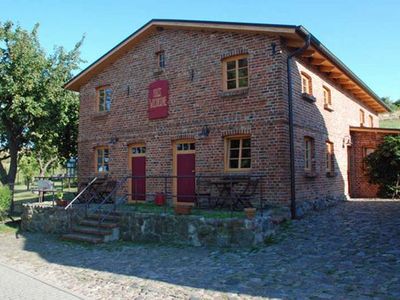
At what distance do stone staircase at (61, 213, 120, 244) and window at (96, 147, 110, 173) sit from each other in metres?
4.22

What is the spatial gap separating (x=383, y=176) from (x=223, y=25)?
968 cm

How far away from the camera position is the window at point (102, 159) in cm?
1661

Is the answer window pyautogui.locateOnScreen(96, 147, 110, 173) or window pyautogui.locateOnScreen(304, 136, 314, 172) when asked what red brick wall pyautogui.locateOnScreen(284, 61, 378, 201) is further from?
window pyautogui.locateOnScreen(96, 147, 110, 173)

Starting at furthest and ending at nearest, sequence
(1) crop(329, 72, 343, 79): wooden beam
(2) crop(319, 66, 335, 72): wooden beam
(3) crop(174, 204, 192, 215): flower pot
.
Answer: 1. (1) crop(329, 72, 343, 79): wooden beam
2. (2) crop(319, 66, 335, 72): wooden beam
3. (3) crop(174, 204, 192, 215): flower pot

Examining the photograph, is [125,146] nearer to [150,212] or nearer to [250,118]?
[150,212]

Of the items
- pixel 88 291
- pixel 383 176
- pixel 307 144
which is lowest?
pixel 88 291

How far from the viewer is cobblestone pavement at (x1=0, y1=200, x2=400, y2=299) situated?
20.7ft

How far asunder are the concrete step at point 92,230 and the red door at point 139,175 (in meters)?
3.15

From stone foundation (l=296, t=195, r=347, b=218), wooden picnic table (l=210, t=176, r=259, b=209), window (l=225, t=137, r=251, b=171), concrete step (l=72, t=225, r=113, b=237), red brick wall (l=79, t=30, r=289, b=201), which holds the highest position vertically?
red brick wall (l=79, t=30, r=289, b=201)

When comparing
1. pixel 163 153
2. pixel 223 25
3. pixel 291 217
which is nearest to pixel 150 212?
pixel 163 153

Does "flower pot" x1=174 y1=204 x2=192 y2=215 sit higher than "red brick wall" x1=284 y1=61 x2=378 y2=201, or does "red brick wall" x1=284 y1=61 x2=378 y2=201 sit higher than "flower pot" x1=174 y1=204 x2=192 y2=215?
"red brick wall" x1=284 y1=61 x2=378 y2=201

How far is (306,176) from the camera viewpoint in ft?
41.1

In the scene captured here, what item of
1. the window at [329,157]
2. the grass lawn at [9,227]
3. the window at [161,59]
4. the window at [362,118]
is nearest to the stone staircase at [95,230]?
the grass lawn at [9,227]

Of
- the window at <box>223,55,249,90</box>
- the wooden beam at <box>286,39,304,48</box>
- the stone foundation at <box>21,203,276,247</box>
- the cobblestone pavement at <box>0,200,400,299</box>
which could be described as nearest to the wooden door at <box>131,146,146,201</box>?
the stone foundation at <box>21,203,276,247</box>
